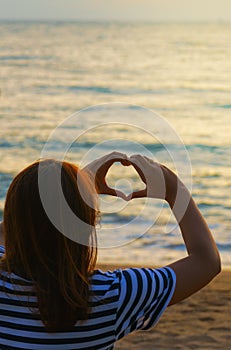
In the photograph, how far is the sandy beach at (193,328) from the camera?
14.6 ft

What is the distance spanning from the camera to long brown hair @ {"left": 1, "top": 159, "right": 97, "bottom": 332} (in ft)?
5.54

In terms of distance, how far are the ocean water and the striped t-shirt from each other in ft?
0.62

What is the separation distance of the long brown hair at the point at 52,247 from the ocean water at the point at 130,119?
0.44 ft

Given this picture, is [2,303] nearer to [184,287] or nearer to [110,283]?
[110,283]

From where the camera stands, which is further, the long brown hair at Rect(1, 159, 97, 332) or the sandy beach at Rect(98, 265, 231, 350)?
the sandy beach at Rect(98, 265, 231, 350)

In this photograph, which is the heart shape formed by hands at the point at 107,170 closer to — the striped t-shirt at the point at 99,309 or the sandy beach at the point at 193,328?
the striped t-shirt at the point at 99,309

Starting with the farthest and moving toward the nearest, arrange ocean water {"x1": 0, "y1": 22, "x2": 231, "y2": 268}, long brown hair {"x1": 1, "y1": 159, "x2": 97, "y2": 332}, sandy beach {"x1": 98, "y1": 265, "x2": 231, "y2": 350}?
ocean water {"x1": 0, "y1": 22, "x2": 231, "y2": 268}
sandy beach {"x1": 98, "y1": 265, "x2": 231, "y2": 350}
long brown hair {"x1": 1, "y1": 159, "x2": 97, "y2": 332}

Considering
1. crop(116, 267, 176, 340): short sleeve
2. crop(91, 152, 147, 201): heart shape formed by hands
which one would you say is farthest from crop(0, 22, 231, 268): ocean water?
crop(116, 267, 176, 340): short sleeve

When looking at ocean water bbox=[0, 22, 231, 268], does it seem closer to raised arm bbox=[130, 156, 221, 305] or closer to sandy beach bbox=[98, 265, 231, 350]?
raised arm bbox=[130, 156, 221, 305]

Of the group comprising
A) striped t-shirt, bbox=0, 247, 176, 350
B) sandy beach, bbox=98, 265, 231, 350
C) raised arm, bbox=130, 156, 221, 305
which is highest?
raised arm, bbox=130, 156, 221, 305

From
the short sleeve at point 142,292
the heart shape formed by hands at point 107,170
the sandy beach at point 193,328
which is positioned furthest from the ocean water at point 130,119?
the sandy beach at point 193,328

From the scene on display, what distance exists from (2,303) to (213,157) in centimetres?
1152

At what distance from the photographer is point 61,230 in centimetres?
169

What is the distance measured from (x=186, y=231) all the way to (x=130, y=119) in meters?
15.9
